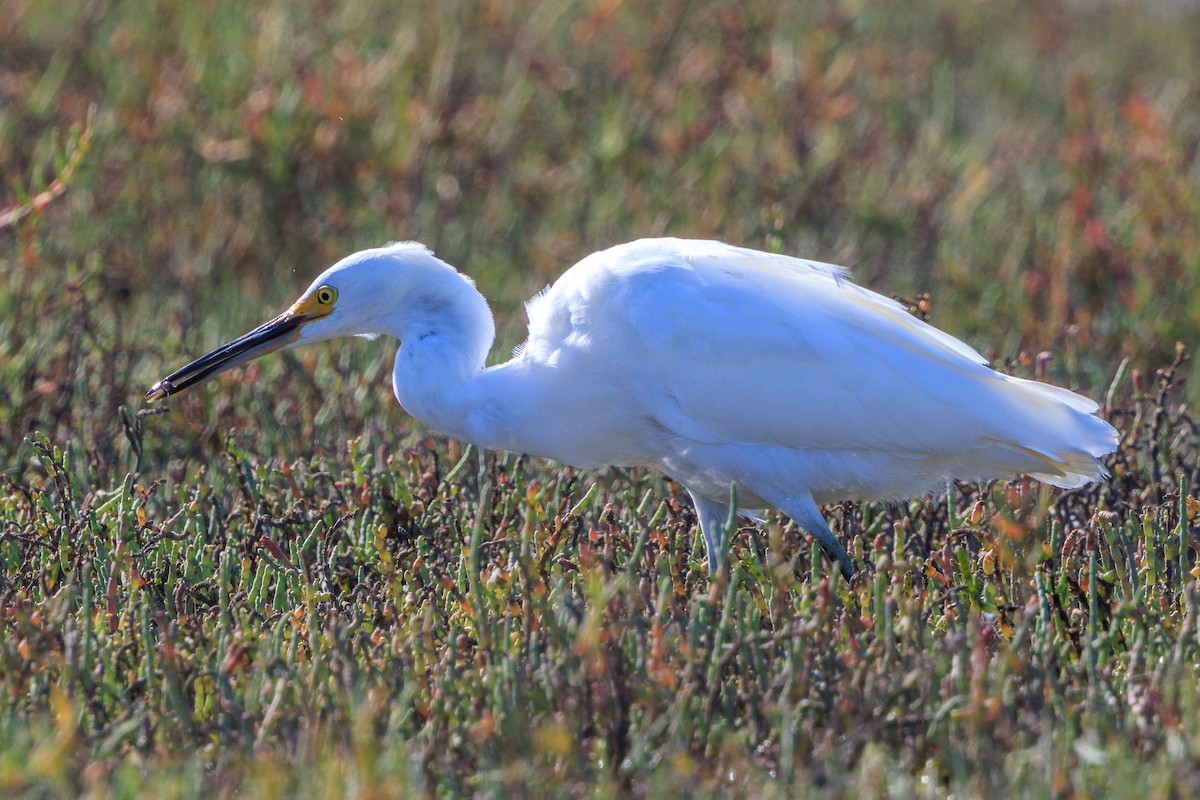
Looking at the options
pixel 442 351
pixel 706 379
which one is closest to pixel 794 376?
pixel 706 379

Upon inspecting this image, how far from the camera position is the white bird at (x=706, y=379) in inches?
136

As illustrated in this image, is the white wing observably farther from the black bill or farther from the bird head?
the black bill

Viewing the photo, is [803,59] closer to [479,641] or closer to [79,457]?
[79,457]

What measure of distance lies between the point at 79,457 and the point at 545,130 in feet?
12.4

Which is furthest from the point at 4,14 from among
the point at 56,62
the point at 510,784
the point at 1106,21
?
the point at 1106,21

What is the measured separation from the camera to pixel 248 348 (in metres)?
3.50

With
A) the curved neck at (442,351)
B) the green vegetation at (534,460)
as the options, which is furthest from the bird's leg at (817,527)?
the curved neck at (442,351)

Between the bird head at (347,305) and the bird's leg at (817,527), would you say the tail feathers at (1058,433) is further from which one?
the bird head at (347,305)

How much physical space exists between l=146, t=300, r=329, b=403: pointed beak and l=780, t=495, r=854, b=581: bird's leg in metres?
1.16

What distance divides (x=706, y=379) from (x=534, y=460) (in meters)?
1.13

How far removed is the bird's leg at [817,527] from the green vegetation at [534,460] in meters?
0.15

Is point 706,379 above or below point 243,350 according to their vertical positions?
above

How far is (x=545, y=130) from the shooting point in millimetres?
7504

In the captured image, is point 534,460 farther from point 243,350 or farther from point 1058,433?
point 1058,433
